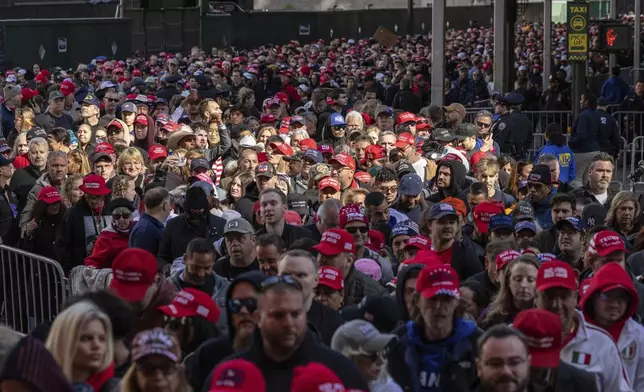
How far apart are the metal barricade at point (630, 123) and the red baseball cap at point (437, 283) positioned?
679 inches

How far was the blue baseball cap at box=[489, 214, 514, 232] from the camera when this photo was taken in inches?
462

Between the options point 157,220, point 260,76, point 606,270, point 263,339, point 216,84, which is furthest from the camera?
point 260,76

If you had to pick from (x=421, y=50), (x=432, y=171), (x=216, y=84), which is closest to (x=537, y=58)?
(x=421, y=50)

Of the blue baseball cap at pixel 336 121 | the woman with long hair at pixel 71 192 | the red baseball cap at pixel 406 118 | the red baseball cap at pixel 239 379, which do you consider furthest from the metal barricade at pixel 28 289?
the red baseball cap at pixel 406 118

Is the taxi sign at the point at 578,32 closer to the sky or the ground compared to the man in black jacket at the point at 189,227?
closer to the sky

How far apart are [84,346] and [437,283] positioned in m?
1.91

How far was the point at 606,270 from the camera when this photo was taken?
8.25m

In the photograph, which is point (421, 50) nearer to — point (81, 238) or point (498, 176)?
point (498, 176)

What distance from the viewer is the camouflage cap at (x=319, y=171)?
14.6 m

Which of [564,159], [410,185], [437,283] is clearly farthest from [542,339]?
[564,159]

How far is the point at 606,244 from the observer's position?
9.73 m

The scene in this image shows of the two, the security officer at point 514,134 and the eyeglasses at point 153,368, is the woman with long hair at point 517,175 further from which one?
the eyeglasses at point 153,368

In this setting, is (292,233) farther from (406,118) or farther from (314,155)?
(406,118)

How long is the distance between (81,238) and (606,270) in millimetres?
5872
